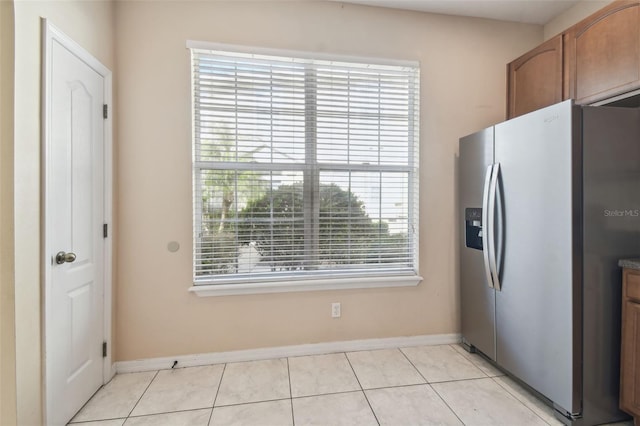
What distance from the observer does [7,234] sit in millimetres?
1258

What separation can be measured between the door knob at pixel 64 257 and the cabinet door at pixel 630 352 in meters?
2.97

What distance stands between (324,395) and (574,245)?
5.50 ft

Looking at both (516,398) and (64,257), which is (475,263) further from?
(64,257)

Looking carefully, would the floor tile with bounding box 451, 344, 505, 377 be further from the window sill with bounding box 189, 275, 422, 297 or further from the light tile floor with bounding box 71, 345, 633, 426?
the window sill with bounding box 189, 275, 422, 297

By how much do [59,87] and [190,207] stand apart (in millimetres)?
977

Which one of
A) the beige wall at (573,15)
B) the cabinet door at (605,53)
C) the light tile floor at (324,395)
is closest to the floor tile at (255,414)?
the light tile floor at (324,395)

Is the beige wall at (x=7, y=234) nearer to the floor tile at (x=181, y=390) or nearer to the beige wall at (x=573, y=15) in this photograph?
the floor tile at (x=181, y=390)

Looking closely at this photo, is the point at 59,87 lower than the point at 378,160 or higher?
higher

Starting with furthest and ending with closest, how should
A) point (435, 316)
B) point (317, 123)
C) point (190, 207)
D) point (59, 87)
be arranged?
point (435, 316) < point (317, 123) < point (190, 207) < point (59, 87)

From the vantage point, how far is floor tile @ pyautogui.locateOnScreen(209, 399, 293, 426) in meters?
1.62

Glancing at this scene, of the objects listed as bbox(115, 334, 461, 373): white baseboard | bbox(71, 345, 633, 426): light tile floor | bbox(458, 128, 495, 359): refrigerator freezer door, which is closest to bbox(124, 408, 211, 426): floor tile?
bbox(71, 345, 633, 426): light tile floor

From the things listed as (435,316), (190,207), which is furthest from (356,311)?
(190,207)

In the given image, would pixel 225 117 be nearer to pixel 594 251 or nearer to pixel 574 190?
pixel 574 190

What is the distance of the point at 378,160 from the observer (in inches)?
96.0
